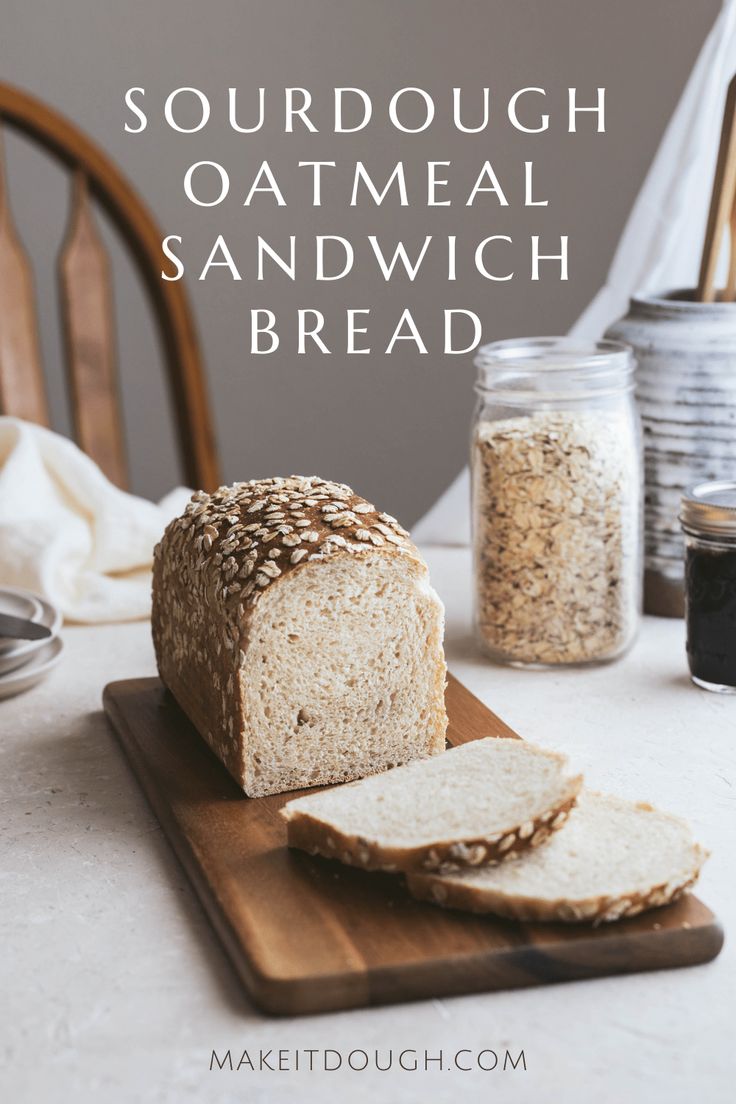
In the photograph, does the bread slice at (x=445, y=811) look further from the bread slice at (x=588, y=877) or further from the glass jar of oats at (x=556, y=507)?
the glass jar of oats at (x=556, y=507)

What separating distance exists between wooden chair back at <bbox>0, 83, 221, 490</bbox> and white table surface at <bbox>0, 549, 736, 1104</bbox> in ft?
3.38

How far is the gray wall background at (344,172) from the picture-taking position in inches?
111

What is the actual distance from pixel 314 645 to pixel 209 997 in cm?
34

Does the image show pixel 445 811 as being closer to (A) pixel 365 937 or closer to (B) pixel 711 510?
(A) pixel 365 937

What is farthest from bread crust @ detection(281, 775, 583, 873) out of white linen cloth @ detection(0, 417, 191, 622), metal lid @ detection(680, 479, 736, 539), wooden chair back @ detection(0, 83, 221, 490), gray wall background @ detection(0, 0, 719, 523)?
gray wall background @ detection(0, 0, 719, 523)

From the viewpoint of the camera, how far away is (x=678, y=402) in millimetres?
1521

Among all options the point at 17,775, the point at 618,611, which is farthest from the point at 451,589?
the point at 17,775

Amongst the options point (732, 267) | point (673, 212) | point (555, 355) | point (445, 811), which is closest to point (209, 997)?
point (445, 811)

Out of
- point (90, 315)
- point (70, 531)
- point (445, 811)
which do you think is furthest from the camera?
point (90, 315)

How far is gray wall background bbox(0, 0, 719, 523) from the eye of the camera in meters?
2.82

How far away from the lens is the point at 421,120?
2.92 m

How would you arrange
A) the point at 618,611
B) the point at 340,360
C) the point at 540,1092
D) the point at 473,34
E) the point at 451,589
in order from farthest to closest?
the point at 340,360 → the point at 473,34 → the point at 451,589 → the point at 618,611 → the point at 540,1092

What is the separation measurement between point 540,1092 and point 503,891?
0.49 ft

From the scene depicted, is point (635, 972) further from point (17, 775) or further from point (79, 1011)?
point (17, 775)
